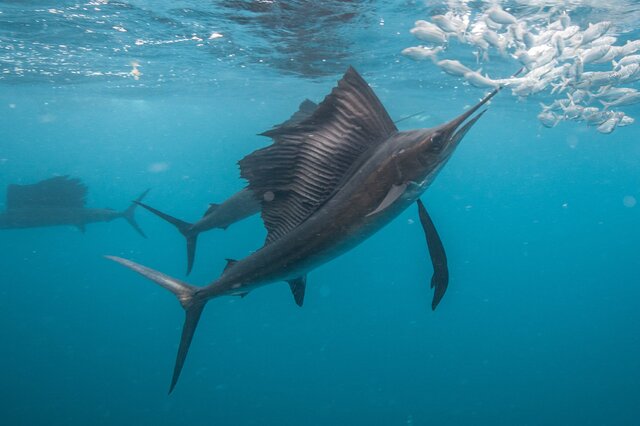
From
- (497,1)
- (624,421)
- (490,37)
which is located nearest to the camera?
(497,1)

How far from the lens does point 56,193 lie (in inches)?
504

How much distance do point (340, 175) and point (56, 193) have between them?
13.3 m

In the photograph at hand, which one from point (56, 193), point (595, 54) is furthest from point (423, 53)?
point (56, 193)

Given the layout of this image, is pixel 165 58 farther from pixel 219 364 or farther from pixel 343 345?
pixel 343 345

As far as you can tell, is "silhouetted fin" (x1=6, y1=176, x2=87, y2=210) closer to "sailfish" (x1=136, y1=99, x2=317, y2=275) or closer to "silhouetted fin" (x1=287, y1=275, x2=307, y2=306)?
"sailfish" (x1=136, y1=99, x2=317, y2=275)

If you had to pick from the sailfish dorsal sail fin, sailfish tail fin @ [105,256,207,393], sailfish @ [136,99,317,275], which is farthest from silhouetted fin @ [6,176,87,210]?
the sailfish dorsal sail fin

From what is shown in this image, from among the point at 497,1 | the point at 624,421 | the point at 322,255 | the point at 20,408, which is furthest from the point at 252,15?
the point at 624,421

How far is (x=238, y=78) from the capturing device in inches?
705

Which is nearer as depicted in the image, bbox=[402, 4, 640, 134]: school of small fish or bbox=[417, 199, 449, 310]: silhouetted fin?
bbox=[417, 199, 449, 310]: silhouetted fin

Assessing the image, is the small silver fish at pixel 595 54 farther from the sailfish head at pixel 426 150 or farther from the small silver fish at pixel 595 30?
the sailfish head at pixel 426 150

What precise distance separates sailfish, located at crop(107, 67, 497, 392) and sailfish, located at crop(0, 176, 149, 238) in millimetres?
9692

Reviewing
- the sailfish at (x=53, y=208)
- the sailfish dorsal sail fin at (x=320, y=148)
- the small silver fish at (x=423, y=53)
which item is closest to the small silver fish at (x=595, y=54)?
the small silver fish at (x=423, y=53)

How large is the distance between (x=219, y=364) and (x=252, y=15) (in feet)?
32.1

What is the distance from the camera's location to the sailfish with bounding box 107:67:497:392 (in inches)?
89.7
